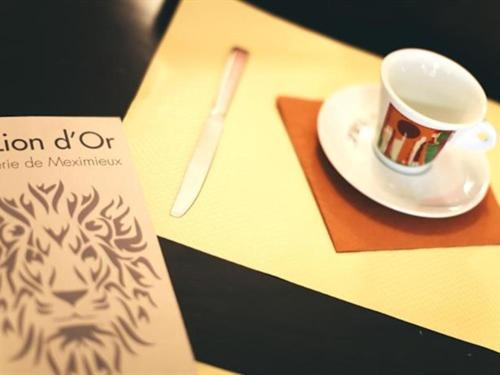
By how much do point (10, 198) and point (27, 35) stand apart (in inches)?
9.4

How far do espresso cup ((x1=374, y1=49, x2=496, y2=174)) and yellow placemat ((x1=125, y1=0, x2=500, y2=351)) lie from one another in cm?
9

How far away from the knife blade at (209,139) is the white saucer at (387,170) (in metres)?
0.10

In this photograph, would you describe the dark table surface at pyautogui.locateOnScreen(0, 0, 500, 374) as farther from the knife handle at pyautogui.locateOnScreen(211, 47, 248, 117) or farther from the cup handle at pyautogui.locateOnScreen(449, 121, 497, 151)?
the cup handle at pyautogui.locateOnScreen(449, 121, 497, 151)

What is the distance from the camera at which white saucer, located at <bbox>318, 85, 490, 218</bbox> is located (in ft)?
2.22

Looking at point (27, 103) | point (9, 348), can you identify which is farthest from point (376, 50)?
point (9, 348)

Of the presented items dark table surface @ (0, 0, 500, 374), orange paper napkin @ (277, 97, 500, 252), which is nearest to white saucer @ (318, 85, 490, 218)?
orange paper napkin @ (277, 97, 500, 252)

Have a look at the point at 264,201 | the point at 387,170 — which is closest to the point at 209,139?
the point at 264,201

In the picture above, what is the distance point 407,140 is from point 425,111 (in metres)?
0.07

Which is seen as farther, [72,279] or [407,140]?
[407,140]

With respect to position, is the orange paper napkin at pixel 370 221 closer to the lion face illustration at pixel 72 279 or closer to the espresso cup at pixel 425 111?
the espresso cup at pixel 425 111

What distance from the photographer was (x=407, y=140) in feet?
2.23

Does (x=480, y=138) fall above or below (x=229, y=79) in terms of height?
below

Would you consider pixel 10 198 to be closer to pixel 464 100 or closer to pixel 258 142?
pixel 258 142

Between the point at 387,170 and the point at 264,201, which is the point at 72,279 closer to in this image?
the point at 264,201
